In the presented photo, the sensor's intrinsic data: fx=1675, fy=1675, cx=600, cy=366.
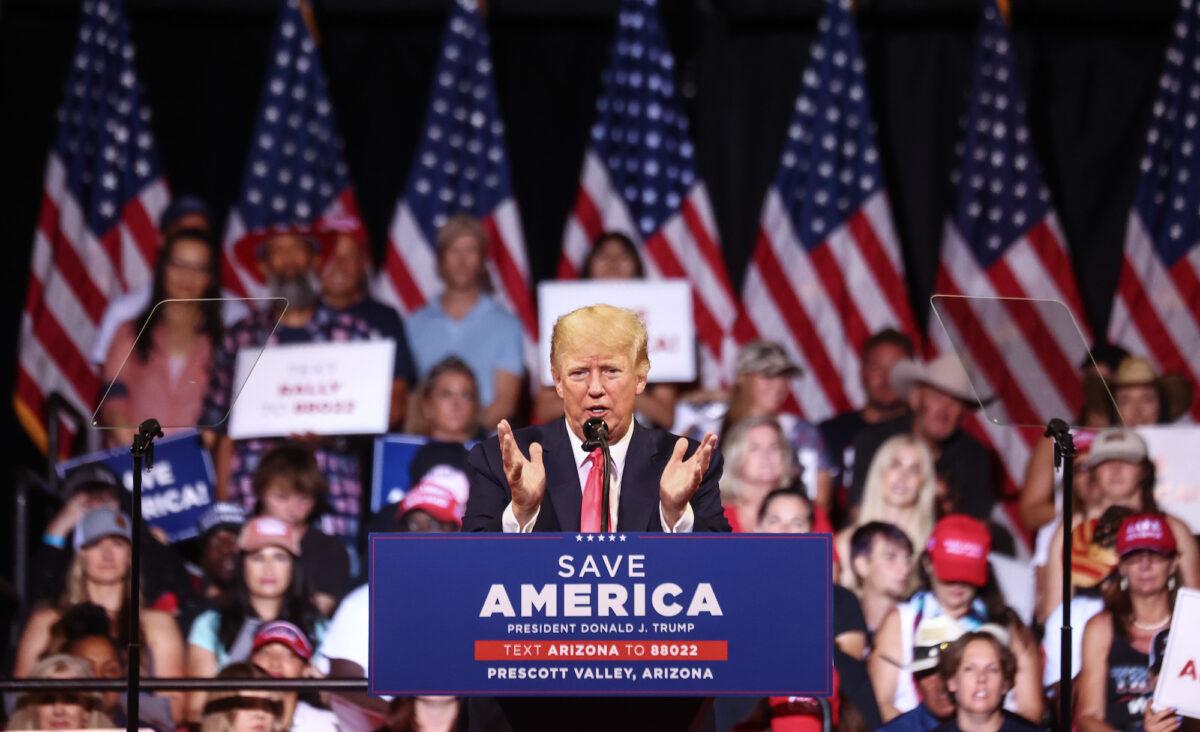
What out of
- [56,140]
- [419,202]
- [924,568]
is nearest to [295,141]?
[419,202]

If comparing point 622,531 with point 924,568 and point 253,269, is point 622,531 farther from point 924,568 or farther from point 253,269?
point 253,269

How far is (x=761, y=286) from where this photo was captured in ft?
26.5

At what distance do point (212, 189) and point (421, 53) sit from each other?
1.31 metres

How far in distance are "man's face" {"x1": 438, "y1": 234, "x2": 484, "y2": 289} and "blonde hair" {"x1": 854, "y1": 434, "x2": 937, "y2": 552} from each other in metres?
2.09

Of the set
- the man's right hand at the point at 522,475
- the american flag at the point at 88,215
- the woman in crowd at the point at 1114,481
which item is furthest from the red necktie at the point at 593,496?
the american flag at the point at 88,215

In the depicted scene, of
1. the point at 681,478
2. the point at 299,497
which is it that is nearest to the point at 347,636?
the point at 299,497

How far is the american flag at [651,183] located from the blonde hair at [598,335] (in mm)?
4497

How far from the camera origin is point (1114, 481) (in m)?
6.07

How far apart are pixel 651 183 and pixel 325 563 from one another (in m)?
3.01

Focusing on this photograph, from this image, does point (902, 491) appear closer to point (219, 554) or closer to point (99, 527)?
point (219, 554)

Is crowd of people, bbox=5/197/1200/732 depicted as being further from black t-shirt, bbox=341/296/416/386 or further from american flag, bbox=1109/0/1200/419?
american flag, bbox=1109/0/1200/419

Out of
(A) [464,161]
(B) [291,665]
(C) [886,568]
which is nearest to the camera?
(B) [291,665]

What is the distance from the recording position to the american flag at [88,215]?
7.96 metres

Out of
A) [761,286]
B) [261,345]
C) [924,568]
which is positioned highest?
[761,286]
